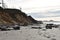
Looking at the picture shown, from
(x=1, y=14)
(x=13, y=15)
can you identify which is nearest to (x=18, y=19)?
(x=13, y=15)

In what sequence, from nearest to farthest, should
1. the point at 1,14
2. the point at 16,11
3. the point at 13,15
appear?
the point at 1,14
the point at 13,15
the point at 16,11

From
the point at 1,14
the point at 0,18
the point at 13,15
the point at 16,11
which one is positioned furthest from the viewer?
the point at 16,11

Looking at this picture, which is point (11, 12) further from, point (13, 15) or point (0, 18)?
point (0, 18)

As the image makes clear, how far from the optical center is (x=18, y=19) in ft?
535

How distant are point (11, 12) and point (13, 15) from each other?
506 centimetres

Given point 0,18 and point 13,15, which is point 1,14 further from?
point 13,15

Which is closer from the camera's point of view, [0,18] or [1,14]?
[0,18]

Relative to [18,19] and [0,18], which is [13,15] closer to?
[18,19]

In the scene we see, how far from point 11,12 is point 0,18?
4911 centimetres

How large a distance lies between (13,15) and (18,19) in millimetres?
5657

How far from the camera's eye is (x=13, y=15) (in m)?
160

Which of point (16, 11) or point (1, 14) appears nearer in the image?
point (1, 14)

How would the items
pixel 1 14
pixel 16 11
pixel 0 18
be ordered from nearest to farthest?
1. pixel 0 18
2. pixel 1 14
3. pixel 16 11

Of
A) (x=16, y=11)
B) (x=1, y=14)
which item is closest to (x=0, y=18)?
(x=1, y=14)
